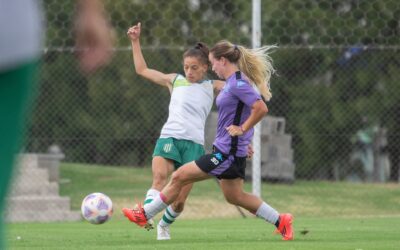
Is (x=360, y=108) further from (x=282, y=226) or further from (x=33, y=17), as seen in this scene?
(x=33, y=17)

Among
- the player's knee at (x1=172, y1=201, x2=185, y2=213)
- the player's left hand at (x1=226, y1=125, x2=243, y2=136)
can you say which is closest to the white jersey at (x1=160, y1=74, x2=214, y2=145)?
the player's knee at (x1=172, y1=201, x2=185, y2=213)

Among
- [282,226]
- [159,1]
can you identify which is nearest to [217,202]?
[159,1]

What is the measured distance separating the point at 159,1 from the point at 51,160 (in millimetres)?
4458

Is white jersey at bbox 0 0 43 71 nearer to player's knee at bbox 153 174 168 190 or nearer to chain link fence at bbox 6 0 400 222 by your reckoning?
player's knee at bbox 153 174 168 190

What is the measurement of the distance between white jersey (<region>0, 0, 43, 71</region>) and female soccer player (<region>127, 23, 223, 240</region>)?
642 cm

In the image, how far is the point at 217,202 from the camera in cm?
1534

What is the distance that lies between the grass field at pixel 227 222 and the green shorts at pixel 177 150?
2.24ft

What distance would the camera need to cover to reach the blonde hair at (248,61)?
838 centimetres

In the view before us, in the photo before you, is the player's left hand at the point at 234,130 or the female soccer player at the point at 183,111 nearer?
the player's left hand at the point at 234,130

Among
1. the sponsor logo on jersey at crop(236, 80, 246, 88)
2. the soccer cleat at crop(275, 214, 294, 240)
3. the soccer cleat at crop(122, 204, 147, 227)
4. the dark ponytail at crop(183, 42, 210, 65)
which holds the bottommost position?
the soccer cleat at crop(275, 214, 294, 240)

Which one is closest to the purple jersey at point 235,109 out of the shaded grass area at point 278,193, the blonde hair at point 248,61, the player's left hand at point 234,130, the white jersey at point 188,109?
the player's left hand at point 234,130

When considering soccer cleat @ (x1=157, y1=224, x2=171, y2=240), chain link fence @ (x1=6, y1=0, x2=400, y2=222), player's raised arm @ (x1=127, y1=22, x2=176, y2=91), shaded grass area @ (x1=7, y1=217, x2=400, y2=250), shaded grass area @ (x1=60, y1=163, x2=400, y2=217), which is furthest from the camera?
chain link fence @ (x1=6, y1=0, x2=400, y2=222)

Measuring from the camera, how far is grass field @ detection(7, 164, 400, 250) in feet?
26.1

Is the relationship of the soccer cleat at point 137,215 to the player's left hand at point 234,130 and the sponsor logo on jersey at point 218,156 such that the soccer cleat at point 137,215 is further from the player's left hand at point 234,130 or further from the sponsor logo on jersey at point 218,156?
A: the player's left hand at point 234,130
